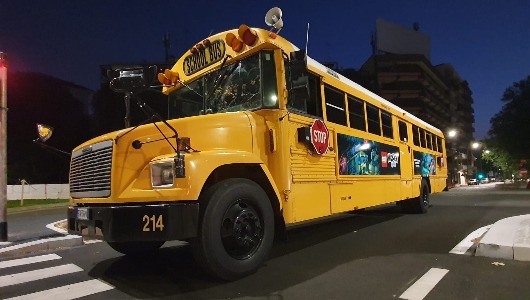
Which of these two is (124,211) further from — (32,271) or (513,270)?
(513,270)

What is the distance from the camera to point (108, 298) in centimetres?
385

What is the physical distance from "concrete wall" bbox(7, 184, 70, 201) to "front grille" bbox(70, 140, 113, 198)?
28.9 metres

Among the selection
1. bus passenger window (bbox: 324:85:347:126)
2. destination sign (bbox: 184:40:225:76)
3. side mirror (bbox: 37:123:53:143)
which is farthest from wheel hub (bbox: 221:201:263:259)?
side mirror (bbox: 37:123:53:143)

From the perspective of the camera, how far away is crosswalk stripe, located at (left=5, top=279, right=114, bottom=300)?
13.1 feet

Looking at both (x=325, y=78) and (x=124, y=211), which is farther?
(x=325, y=78)

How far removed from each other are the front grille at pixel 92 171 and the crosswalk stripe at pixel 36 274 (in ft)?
3.91

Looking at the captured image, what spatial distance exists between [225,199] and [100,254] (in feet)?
11.5

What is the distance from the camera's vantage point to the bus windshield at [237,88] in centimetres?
495

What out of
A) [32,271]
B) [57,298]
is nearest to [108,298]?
[57,298]

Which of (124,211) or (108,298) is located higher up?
(124,211)

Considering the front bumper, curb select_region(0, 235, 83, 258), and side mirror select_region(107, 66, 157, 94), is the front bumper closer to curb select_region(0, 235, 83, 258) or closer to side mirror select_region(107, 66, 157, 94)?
side mirror select_region(107, 66, 157, 94)

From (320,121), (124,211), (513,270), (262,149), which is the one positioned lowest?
(513,270)

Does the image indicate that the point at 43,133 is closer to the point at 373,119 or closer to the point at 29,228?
the point at 373,119

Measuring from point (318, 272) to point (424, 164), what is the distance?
806 cm
